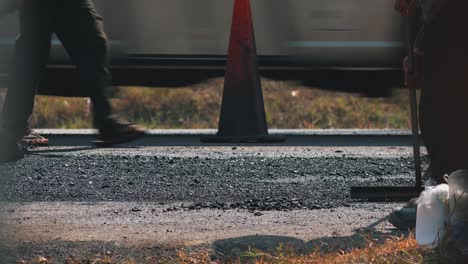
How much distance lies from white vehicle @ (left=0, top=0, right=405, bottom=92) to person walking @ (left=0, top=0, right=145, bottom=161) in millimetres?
2664

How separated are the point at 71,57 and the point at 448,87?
3114mm

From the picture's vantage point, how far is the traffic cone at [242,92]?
30.5 ft

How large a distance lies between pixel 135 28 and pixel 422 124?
221 inches

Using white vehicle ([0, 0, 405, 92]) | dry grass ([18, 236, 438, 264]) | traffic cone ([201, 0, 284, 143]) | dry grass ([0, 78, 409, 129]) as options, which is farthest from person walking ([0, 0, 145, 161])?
dry grass ([0, 78, 409, 129])

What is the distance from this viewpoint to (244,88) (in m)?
9.41

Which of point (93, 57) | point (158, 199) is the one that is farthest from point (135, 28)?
point (158, 199)

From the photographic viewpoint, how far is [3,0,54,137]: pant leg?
7.93m

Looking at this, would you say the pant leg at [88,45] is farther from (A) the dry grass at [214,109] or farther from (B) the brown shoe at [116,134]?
(A) the dry grass at [214,109]

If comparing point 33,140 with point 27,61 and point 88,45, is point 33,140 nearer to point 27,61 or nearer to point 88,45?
point 27,61

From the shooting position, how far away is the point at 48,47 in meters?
8.05

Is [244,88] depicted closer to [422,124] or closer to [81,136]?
[81,136]

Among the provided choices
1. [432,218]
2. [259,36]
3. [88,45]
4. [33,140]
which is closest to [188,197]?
[88,45]

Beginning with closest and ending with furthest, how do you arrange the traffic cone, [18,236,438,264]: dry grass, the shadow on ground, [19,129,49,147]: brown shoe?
1. [18,236,438,264]: dry grass
2. the shadow on ground
3. [19,129,49,147]: brown shoe
4. the traffic cone

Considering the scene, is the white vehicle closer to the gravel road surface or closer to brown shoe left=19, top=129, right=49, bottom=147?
brown shoe left=19, top=129, right=49, bottom=147
